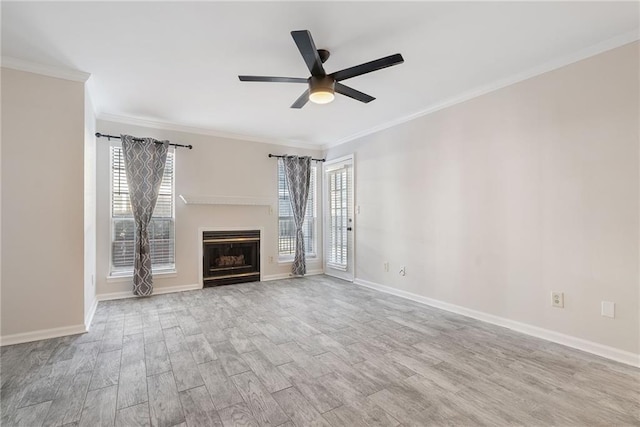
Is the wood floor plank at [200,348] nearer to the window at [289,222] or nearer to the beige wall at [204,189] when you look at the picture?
the beige wall at [204,189]

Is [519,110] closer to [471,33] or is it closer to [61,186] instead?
[471,33]

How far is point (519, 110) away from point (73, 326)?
4.96 meters

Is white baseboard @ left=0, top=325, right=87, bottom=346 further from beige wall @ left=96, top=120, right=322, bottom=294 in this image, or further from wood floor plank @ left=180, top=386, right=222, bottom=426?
wood floor plank @ left=180, top=386, right=222, bottom=426

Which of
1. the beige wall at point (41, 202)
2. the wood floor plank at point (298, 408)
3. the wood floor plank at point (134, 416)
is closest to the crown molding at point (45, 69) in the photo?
the beige wall at point (41, 202)

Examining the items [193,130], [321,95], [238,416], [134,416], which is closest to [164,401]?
[134,416]

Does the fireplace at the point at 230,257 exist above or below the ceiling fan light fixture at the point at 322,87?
below

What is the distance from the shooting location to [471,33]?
92.4 inches

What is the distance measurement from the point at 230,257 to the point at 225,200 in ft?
3.35

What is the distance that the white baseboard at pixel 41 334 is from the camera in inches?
107

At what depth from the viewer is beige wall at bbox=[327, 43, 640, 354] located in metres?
2.42

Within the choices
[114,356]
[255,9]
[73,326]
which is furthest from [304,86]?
[73,326]

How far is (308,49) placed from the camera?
211 cm

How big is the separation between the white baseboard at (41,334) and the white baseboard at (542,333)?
383 cm

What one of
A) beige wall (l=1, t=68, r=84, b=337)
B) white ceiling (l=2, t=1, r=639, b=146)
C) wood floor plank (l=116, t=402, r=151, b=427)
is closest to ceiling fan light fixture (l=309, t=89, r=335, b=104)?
white ceiling (l=2, t=1, r=639, b=146)
